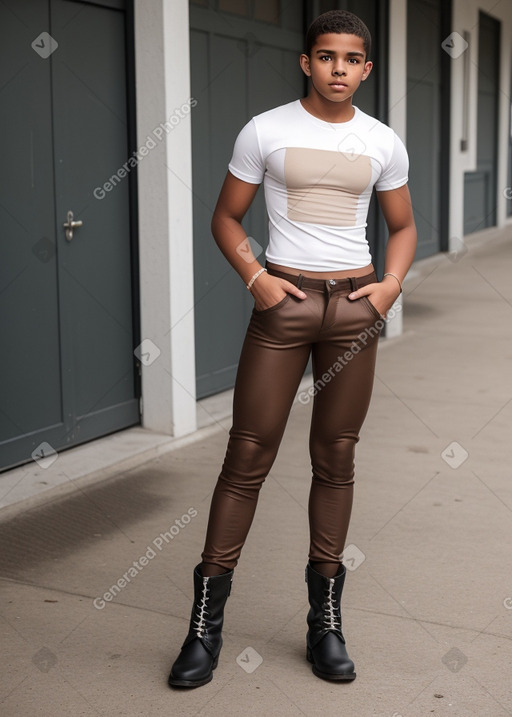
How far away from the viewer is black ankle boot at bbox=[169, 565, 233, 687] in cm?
312

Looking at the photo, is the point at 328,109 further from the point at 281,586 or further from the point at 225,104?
the point at 225,104

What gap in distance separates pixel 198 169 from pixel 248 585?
10.5 feet

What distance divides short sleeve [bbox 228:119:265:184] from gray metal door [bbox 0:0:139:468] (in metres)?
2.18

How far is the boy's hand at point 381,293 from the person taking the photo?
10.1ft

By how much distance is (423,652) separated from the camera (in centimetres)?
335

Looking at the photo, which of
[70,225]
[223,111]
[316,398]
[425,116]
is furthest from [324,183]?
[425,116]

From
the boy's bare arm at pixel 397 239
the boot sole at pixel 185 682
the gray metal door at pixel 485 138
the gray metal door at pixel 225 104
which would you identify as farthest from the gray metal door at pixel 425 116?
the boot sole at pixel 185 682

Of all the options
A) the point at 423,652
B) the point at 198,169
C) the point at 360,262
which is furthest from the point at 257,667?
the point at 198,169

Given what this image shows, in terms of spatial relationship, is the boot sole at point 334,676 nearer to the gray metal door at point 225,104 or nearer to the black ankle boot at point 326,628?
the black ankle boot at point 326,628

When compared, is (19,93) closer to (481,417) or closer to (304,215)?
(304,215)

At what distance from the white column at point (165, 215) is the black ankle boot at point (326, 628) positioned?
8.83ft

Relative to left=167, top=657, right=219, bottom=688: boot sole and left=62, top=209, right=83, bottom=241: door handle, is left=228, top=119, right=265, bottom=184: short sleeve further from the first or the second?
left=62, top=209, right=83, bottom=241: door handle

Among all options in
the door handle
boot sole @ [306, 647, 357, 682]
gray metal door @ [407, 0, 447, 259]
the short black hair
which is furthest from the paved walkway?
gray metal door @ [407, 0, 447, 259]

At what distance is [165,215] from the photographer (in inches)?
223
